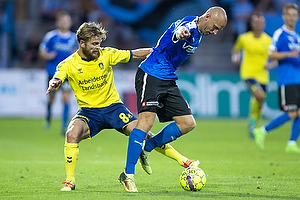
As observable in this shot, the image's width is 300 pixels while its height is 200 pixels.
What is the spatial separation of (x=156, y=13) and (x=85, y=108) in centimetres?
1377

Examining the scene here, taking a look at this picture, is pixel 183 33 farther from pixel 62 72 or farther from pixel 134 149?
Result: pixel 62 72

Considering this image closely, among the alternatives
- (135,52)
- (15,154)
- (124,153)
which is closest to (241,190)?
(135,52)

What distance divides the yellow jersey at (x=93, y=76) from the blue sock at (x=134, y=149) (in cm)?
68

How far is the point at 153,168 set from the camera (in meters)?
6.88

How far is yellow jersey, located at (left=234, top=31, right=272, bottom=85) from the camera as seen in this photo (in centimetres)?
1161

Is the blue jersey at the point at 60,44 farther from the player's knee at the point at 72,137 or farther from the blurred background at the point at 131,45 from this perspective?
the player's knee at the point at 72,137

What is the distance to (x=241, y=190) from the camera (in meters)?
5.11

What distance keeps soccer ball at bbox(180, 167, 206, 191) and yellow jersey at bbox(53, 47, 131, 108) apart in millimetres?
1200

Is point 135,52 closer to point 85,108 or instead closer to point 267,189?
point 85,108

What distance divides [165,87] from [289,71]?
13.6 ft

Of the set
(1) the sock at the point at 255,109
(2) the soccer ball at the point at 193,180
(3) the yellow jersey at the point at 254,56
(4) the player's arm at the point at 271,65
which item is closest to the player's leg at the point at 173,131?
(2) the soccer ball at the point at 193,180

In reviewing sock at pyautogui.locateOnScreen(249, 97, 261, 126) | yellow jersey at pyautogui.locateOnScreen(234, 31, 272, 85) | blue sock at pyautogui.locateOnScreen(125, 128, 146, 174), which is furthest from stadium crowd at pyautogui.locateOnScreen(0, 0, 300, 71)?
blue sock at pyautogui.locateOnScreen(125, 128, 146, 174)

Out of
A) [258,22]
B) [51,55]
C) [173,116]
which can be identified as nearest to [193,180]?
[173,116]

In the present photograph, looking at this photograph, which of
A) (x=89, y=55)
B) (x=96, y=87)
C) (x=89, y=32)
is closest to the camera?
(x=89, y=32)
